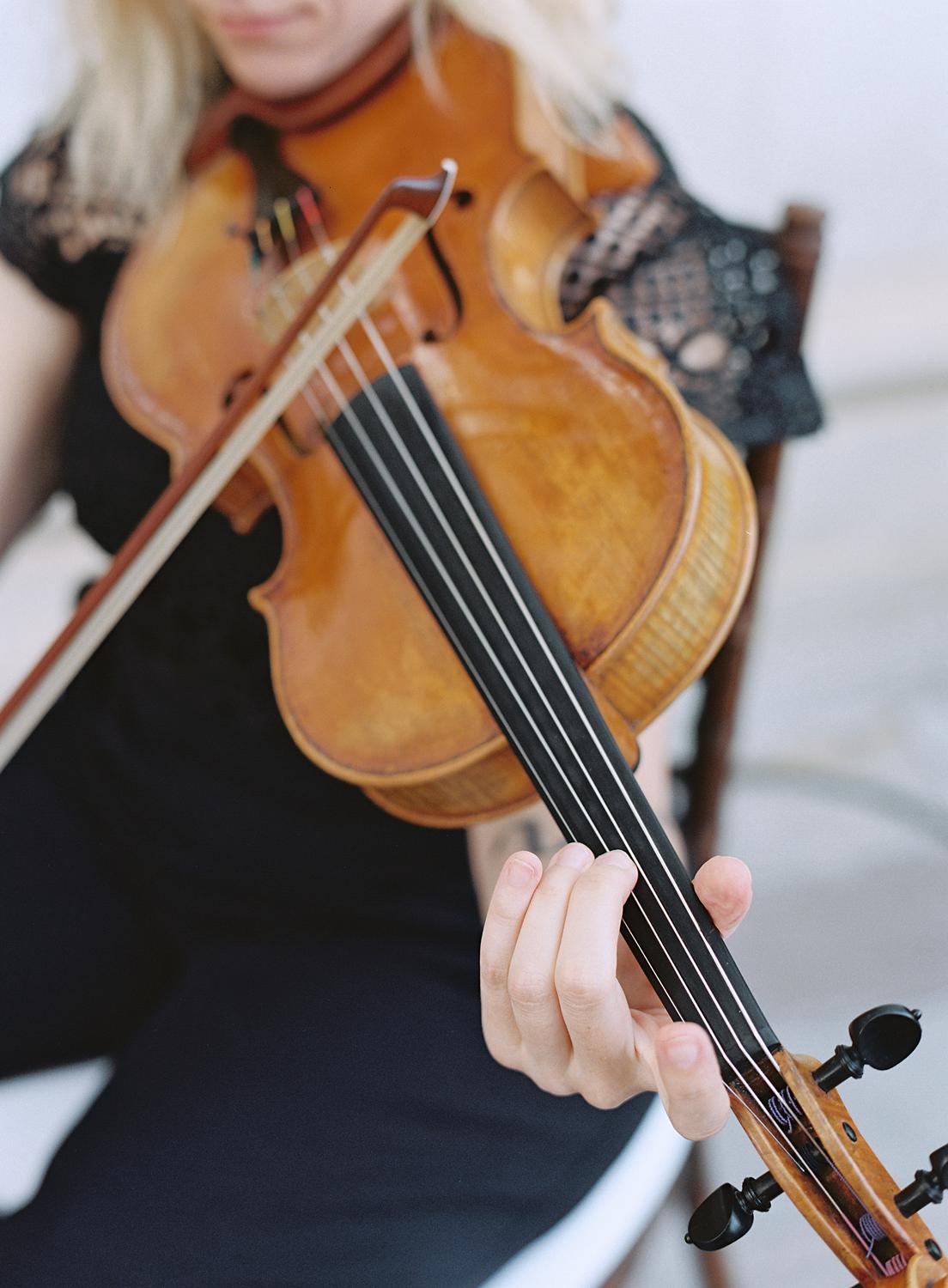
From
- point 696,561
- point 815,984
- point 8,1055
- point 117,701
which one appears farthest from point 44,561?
point 696,561

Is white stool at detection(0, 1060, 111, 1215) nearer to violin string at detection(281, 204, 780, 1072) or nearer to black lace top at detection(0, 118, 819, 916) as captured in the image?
black lace top at detection(0, 118, 819, 916)

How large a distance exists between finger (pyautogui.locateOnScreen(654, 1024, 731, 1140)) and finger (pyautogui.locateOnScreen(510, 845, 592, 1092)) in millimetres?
37

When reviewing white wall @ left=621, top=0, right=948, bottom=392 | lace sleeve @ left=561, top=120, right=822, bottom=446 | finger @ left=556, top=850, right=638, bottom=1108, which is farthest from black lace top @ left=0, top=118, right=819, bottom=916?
white wall @ left=621, top=0, right=948, bottom=392

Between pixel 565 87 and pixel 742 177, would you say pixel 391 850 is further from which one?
pixel 742 177

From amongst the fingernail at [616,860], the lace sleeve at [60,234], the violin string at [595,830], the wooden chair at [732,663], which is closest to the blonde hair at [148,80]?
the lace sleeve at [60,234]

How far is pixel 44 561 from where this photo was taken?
→ 1214 millimetres

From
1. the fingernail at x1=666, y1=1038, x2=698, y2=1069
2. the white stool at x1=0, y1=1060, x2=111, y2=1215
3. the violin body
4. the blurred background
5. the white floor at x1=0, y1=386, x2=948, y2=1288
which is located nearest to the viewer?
the fingernail at x1=666, y1=1038, x2=698, y2=1069

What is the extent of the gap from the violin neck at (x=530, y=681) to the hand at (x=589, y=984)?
1 cm

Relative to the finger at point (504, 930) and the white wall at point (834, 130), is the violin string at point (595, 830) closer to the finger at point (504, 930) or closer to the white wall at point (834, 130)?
the finger at point (504, 930)

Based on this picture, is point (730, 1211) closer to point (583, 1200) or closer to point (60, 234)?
point (583, 1200)

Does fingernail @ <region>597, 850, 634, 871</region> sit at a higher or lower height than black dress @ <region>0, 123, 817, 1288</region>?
higher

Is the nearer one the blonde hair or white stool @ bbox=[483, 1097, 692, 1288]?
white stool @ bbox=[483, 1097, 692, 1288]

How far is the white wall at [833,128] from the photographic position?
43.0 inches

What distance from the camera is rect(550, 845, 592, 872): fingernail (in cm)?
31
